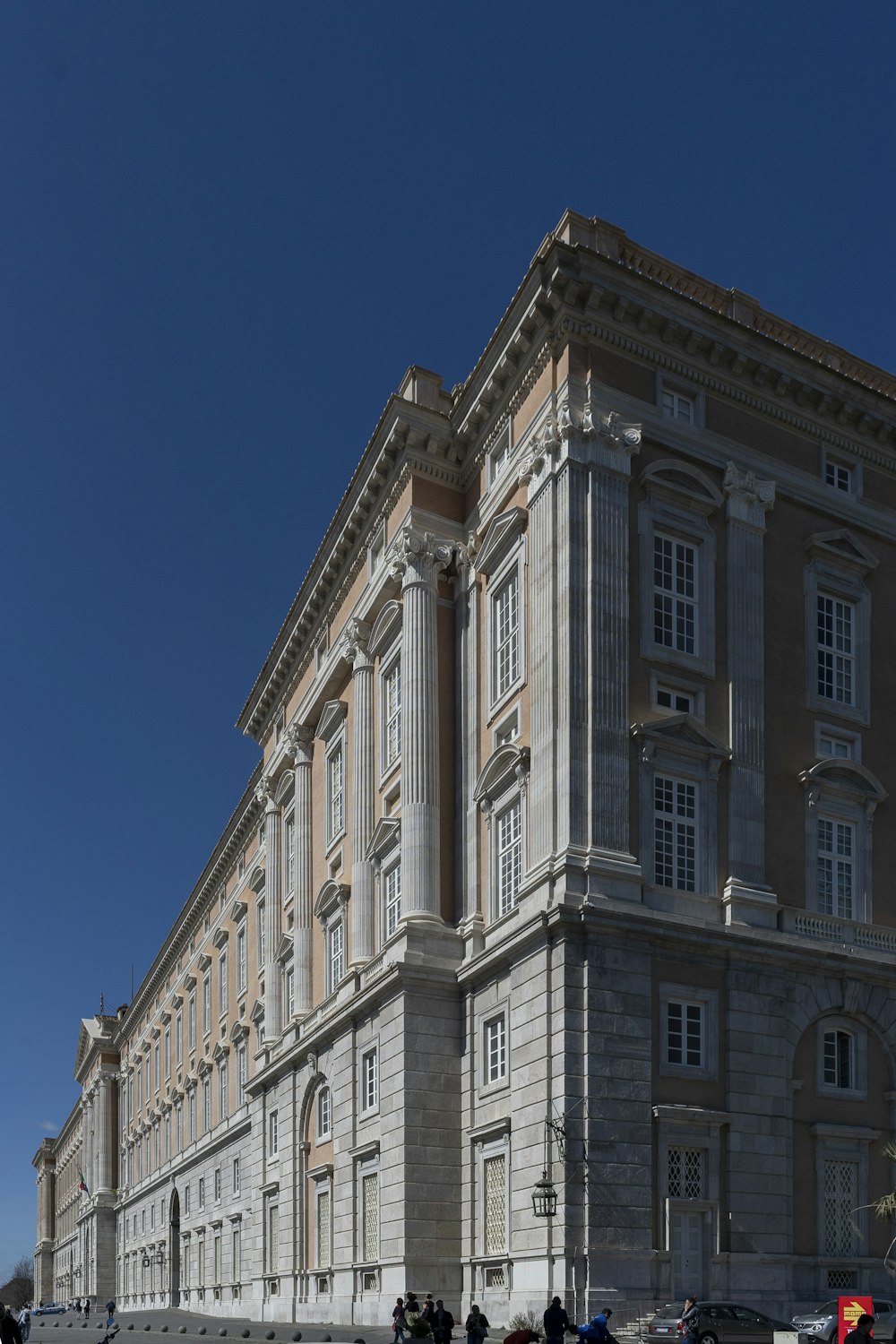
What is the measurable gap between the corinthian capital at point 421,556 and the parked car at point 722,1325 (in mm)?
21660

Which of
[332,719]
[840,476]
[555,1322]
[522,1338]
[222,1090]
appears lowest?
[222,1090]

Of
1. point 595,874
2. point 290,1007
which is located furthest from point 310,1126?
point 595,874

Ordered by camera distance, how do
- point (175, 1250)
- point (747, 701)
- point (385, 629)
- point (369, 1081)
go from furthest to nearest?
point (175, 1250)
point (385, 629)
point (369, 1081)
point (747, 701)

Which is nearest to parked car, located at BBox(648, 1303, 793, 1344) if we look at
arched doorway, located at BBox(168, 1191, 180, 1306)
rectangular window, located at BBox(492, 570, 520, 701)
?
rectangular window, located at BBox(492, 570, 520, 701)

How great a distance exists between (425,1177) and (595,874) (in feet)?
34.0

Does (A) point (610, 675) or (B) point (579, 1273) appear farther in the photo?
(A) point (610, 675)

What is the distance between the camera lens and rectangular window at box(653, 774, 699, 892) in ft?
127

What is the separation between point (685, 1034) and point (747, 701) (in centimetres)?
889

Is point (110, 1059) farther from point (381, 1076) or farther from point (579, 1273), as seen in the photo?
point (579, 1273)

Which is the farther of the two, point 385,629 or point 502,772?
point 385,629

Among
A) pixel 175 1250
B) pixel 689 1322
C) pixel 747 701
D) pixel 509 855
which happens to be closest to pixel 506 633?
pixel 509 855

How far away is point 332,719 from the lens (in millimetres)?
56750

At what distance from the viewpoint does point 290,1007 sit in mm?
60969

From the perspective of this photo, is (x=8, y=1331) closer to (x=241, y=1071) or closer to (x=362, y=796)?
(x=362, y=796)
